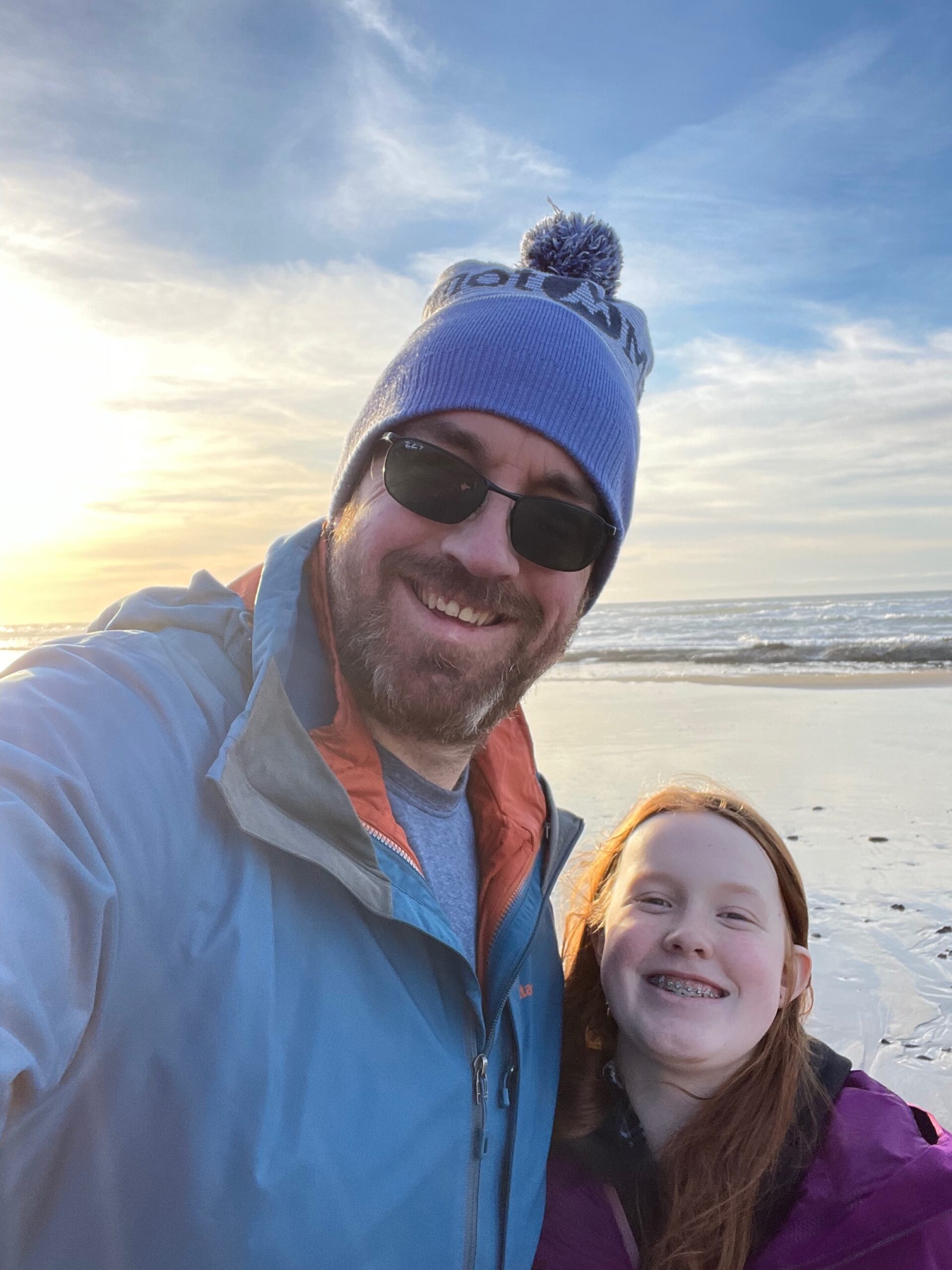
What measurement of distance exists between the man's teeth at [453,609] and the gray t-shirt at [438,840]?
38 cm

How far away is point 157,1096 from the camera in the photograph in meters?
1.16

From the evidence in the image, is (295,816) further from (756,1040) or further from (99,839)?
(756,1040)

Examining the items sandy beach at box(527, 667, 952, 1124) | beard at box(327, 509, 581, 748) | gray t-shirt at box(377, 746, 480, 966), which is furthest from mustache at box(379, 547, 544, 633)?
sandy beach at box(527, 667, 952, 1124)

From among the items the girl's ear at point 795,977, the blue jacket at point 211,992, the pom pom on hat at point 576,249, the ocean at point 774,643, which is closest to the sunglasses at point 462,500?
the blue jacket at point 211,992

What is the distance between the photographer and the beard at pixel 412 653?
6.32 feet

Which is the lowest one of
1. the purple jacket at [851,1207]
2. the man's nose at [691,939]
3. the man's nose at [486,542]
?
the purple jacket at [851,1207]

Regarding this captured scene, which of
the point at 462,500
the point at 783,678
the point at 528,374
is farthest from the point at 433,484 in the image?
the point at 783,678

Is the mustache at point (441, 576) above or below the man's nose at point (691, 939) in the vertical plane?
above

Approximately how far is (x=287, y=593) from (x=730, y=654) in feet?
70.7

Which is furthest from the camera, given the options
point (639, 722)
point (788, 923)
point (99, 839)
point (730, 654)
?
point (730, 654)

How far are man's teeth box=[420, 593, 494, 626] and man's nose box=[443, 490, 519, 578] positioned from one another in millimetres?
90

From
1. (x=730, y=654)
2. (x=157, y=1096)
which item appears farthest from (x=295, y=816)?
(x=730, y=654)

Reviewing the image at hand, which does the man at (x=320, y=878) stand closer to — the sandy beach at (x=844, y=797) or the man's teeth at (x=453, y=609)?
the man's teeth at (x=453, y=609)

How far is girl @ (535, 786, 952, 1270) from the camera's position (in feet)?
5.98
